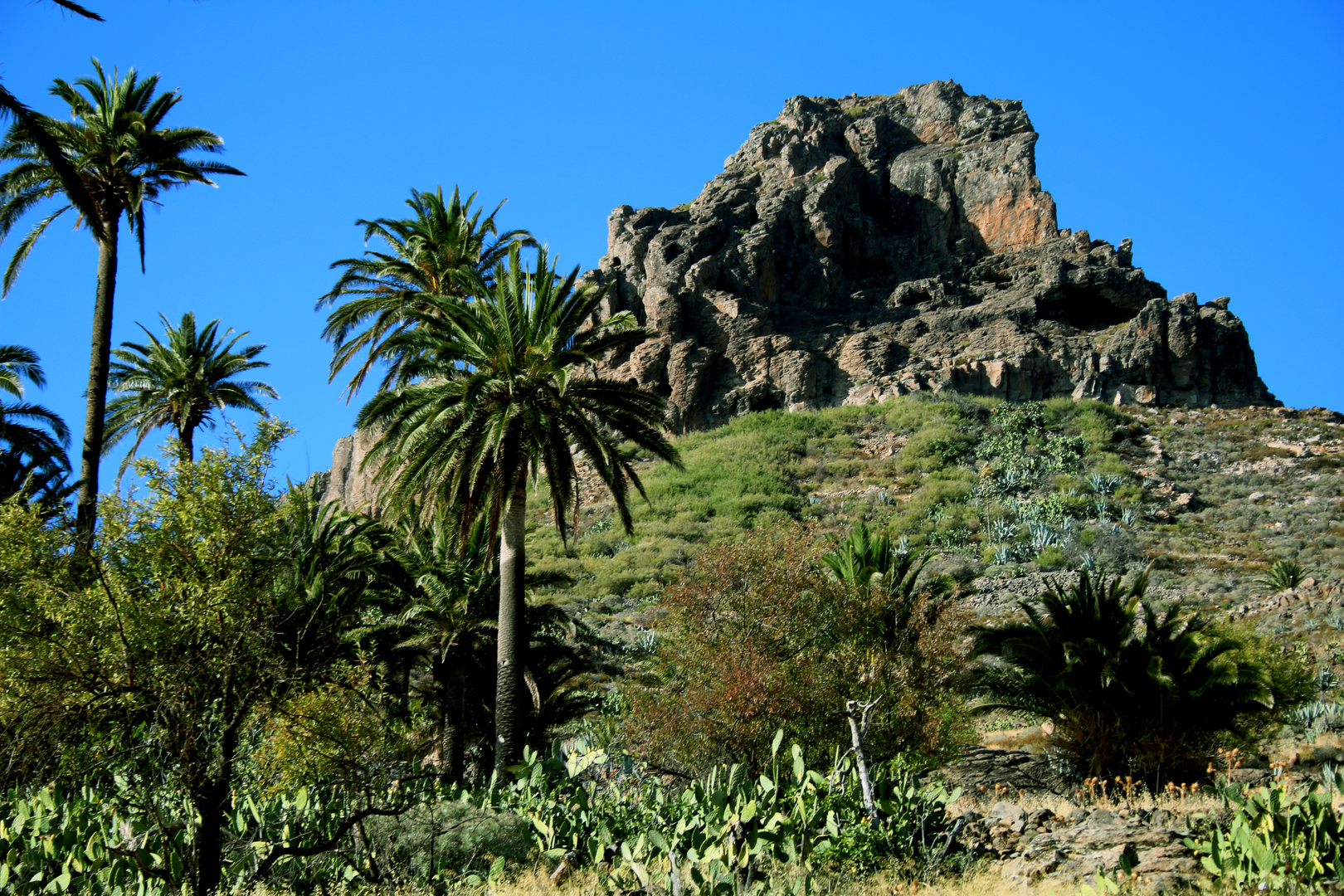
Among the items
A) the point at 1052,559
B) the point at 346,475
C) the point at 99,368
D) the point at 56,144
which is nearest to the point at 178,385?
the point at 99,368

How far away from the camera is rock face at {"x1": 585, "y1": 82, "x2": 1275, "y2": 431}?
6525 centimetres

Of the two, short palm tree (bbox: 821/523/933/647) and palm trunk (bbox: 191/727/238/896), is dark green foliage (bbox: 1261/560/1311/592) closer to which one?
short palm tree (bbox: 821/523/933/647)

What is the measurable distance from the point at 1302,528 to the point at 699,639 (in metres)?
34.8

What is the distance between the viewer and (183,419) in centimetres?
2412

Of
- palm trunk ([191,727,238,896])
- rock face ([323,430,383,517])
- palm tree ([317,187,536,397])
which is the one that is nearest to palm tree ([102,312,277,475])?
palm tree ([317,187,536,397])

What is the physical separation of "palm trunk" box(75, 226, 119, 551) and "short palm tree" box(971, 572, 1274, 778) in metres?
15.9

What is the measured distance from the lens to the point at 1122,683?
17.4 m

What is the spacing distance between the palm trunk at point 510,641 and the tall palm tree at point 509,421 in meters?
0.02

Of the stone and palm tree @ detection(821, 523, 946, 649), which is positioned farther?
palm tree @ detection(821, 523, 946, 649)

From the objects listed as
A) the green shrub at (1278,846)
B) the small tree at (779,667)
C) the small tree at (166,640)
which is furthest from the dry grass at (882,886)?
the small tree at (779,667)

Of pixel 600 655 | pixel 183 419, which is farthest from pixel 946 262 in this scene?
pixel 183 419

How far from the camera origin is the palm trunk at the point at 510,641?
1592 centimetres

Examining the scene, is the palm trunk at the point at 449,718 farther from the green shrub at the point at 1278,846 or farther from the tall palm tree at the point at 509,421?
the green shrub at the point at 1278,846

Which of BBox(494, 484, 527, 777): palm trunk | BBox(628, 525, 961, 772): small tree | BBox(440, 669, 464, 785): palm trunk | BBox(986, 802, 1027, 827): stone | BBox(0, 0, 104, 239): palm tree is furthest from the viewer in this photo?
BBox(440, 669, 464, 785): palm trunk
